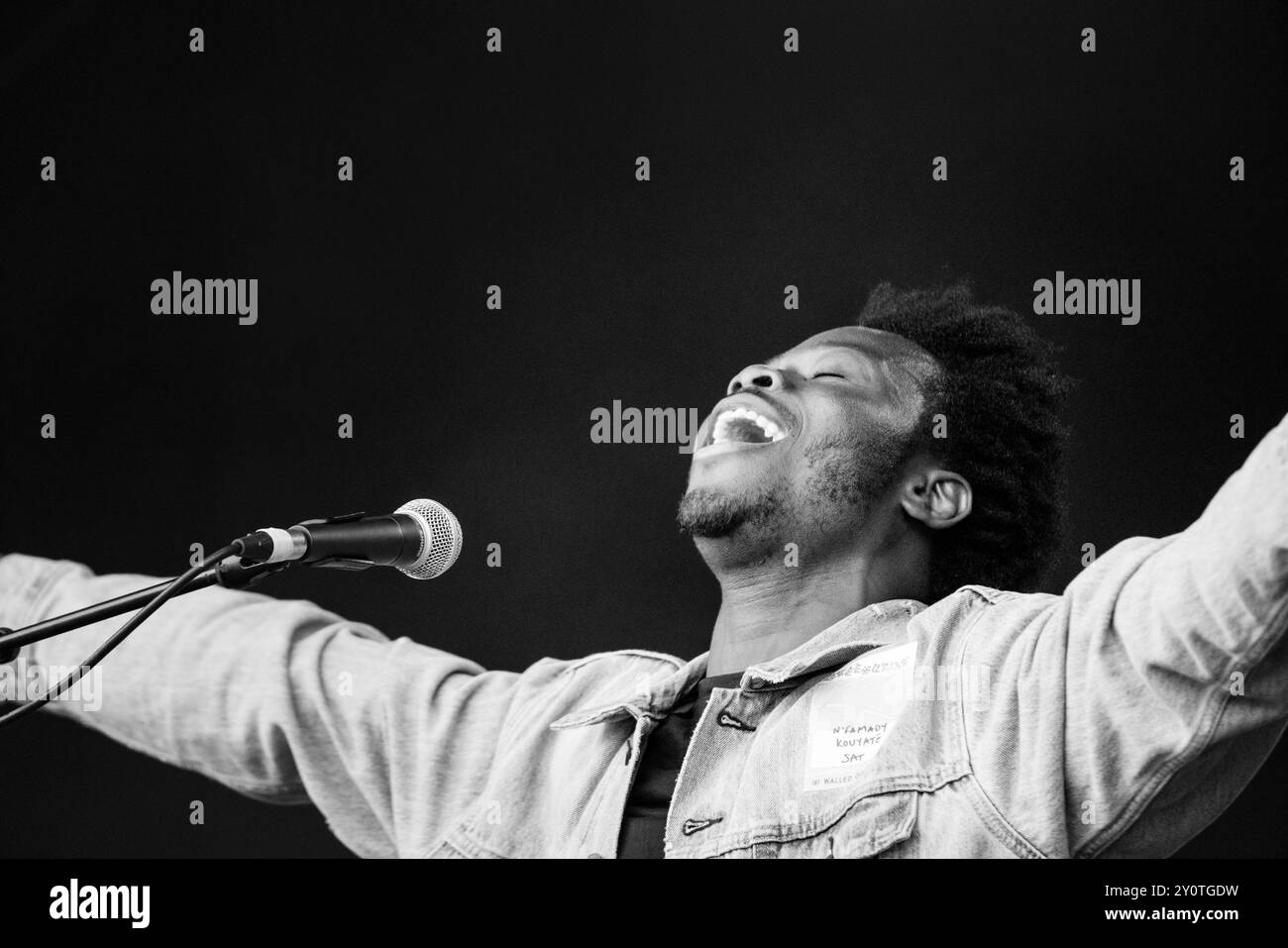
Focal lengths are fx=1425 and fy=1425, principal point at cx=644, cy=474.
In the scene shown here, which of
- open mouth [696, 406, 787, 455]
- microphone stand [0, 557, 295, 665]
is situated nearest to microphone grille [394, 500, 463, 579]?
microphone stand [0, 557, 295, 665]

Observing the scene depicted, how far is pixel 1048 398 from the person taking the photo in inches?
92.9

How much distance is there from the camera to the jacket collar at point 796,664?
209cm

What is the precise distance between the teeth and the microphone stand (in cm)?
92

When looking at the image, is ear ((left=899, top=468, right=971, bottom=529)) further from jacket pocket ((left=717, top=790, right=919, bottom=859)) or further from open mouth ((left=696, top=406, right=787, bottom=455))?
jacket pocket ((left=717, top=790, right=919, bottom=859))

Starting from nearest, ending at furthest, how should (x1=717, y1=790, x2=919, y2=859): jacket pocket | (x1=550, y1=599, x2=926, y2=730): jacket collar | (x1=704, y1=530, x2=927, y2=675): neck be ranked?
(x1=717, y1=790, x2=919, y2=859): jacket pocket < (x1=550, y1=599, x2=926, y2=730): jacket collar < (x1=704, y1=530, x2=927, y2=675): neck

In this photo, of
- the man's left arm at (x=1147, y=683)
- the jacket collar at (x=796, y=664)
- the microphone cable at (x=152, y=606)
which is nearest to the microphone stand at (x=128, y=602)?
the microphone cable at (x=152, y=606)

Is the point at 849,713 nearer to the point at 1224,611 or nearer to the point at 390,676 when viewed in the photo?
the point at 1224,611

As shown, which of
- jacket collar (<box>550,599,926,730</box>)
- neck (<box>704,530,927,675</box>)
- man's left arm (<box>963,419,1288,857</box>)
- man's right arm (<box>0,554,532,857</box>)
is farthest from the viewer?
man's right arm (<box>0,554,532,857</box>)

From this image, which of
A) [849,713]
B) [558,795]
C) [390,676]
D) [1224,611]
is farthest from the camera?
[390,676]

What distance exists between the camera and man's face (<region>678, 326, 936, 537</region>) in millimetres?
2256

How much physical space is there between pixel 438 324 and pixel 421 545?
0.83 metres

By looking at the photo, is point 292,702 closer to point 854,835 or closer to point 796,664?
point 796,664

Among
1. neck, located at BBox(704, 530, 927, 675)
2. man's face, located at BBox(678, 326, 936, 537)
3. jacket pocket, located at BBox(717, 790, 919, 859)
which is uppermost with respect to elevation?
man's face, located at BBox(678, 326, 936, 537)

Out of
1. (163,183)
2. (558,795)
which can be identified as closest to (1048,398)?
(558,795)
